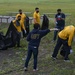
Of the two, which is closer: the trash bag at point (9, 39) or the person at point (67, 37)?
Answer: the person at point (67, 37)

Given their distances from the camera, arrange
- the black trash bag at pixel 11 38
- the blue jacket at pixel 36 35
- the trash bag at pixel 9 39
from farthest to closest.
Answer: the black trash bag at pixel 11 38
the trash bag at pixel 9 39
the blue jacket at pixel 36 35

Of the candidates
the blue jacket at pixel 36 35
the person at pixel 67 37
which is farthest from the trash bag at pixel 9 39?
the blue jacket at pixel 36 35

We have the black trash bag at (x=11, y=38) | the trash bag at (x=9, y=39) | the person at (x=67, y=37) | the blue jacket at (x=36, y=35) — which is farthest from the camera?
the black trash bag at (x=11, y=38)

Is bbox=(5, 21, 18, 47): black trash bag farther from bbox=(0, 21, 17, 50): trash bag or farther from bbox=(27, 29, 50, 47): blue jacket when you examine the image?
bbox=(27, 29, 50, 47): blue jacket

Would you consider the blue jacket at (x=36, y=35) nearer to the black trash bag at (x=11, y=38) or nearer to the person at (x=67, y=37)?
the person at (x=67, y=37)

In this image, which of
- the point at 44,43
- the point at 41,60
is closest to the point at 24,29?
the point at 44,43

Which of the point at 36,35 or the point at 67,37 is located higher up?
the point at 36,35

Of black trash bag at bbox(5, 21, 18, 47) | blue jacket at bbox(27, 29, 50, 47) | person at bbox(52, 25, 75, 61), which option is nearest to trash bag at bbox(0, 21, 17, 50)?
black trash bag at bbox(5, 21, 18, 47)

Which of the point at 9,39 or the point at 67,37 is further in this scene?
the point at 9,39

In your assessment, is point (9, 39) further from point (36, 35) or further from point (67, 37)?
point (36, 35)

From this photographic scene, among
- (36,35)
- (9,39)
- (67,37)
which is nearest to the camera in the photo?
(36,35)

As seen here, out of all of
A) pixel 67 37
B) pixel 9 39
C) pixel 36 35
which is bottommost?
pixel 9 39

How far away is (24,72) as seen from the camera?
40.8ft

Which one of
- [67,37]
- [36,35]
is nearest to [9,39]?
[67,37]
